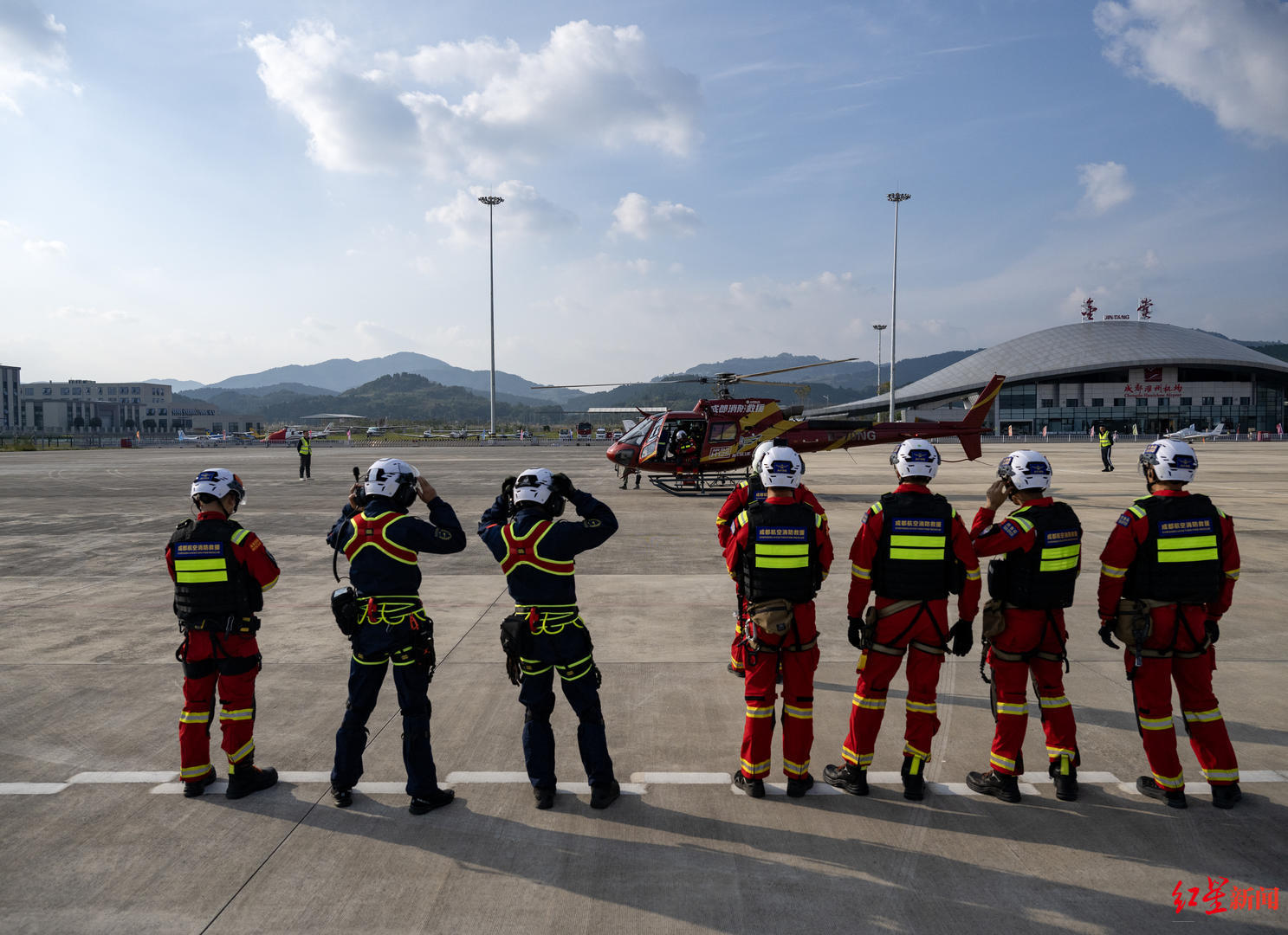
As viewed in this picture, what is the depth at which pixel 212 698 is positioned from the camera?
14.7ft

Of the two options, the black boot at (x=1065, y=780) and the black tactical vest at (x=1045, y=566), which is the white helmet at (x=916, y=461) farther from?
the black boot at (x=1065, y=780)

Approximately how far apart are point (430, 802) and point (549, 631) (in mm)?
1213

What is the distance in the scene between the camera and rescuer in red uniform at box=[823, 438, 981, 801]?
4.36 metres

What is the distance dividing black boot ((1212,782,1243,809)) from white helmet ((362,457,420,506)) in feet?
17.0

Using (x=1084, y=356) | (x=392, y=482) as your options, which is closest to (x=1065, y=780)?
(x=392, y=482)

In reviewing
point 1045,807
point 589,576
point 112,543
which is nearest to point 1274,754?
point 1045,807

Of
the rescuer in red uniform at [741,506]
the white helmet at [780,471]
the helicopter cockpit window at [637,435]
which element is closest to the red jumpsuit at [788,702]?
the rescuer in red uniform at [741,506]

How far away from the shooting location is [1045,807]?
4250 millimetres

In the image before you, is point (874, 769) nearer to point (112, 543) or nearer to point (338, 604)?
point (338, 604)

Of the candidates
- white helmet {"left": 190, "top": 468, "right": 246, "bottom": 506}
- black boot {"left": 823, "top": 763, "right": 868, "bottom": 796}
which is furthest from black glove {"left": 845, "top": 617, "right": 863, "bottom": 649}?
white helmet {"left": 190, "top": 468, "right": 246, "bottom": 506}

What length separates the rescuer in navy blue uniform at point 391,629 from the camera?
13.9 ft

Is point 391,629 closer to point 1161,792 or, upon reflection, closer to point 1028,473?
point 1028,473

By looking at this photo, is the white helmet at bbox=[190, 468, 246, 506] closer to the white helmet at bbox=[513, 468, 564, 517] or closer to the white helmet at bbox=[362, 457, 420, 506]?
the white helmet at bbox=[362, 457, 420, 506]

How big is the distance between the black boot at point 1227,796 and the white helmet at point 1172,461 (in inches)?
71.4
